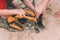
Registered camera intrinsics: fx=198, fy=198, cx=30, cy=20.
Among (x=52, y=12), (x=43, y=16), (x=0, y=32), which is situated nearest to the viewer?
(x=0, y=32)

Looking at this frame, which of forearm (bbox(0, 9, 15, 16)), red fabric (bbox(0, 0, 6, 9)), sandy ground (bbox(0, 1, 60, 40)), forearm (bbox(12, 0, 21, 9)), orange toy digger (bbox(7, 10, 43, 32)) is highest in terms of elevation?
red fabric (bbox(0, 0, 6, 9))

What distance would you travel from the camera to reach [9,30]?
1467 millimetres

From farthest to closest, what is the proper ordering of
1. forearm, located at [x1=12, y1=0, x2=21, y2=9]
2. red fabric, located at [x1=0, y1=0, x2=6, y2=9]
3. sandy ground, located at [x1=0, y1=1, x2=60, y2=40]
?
forearm, located at [x1=12, y1=0, x2=21, y2=9], red fabric, located at [x1=0, y1=0, x2=6, y2=9], sandy ground, located at [x1=0, y1=1, x2=60, y2=40]

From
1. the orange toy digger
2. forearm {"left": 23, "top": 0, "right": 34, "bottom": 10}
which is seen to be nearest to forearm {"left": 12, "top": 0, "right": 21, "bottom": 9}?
forearm {"left": 23, "top": 0, "right": 34, "bottom": 10}

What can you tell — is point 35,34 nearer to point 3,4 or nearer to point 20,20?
point 20,20

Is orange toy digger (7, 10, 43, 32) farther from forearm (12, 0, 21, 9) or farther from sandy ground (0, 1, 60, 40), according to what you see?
forearm (12, 0, 21, 9)

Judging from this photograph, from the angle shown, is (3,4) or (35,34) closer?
(35,34)

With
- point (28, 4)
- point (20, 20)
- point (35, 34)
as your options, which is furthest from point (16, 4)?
point (35, 34)

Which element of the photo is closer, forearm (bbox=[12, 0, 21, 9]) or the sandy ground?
the sandy ground

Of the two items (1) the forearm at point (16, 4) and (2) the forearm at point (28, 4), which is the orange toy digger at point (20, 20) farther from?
(1) the forearm at point (16, 4)

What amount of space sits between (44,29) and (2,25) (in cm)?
32

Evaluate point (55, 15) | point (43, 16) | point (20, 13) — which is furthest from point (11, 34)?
point (55, 15)

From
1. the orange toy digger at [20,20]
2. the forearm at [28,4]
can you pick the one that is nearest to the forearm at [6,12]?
the orange toy digger at [20,20]

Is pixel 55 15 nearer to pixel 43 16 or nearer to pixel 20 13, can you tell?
pixel 43 16
